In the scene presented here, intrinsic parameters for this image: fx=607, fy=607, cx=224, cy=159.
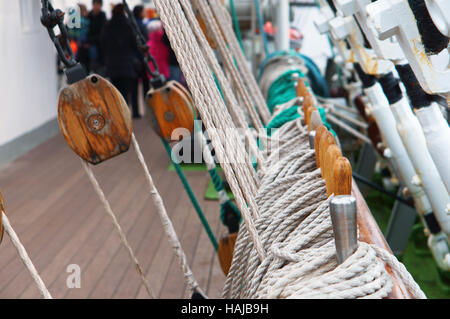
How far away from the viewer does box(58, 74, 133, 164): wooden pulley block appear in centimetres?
131

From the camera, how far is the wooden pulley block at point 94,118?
1.31 meters

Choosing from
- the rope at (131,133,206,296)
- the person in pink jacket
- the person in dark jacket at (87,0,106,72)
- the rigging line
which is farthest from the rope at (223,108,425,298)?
the person in pink jacket

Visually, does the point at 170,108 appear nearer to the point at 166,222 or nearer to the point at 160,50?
the point at 166,222

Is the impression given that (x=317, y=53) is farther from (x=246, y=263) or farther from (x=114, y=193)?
(x=246, y=263)

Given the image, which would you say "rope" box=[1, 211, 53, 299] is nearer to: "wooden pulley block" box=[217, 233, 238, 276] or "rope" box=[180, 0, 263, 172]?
"rope" box=[180, 0, 263, 172]

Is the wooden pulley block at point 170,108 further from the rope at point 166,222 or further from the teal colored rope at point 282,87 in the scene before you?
the teal colored rope at point 282,87

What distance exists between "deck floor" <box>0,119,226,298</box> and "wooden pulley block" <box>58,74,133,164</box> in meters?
0.69

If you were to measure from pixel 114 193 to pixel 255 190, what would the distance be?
3298 millimetres

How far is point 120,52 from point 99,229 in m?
3.98

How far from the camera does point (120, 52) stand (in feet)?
23.8

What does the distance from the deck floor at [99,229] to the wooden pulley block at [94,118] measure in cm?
69
